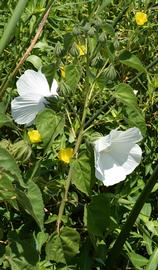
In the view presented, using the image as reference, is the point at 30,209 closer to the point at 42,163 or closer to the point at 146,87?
the point at 42,163

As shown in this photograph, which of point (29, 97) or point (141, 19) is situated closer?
point (29, 97)

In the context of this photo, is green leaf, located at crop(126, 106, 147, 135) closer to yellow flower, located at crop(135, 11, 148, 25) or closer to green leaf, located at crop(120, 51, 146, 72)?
green leaf, located at crop(120, 51, 146, 72)

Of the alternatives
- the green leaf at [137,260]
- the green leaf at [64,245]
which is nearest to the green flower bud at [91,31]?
the green leaf at [64,245]

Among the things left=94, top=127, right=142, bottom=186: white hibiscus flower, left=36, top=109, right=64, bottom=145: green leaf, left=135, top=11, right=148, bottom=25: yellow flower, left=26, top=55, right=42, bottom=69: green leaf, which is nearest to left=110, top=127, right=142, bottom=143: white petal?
left=94, top=127, right=142, bottom=186: white hibiscus flower

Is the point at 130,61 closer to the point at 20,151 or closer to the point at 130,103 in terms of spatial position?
the point at 130,103

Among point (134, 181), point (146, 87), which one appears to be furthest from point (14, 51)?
point (134, 181)

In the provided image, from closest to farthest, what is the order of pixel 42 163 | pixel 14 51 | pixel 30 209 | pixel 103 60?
1. pixel 30 209
2. pixel 103 60
3. pixel 42 163
4. pixel 14 51

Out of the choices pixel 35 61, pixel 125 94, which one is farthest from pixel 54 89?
pixel 35 61
